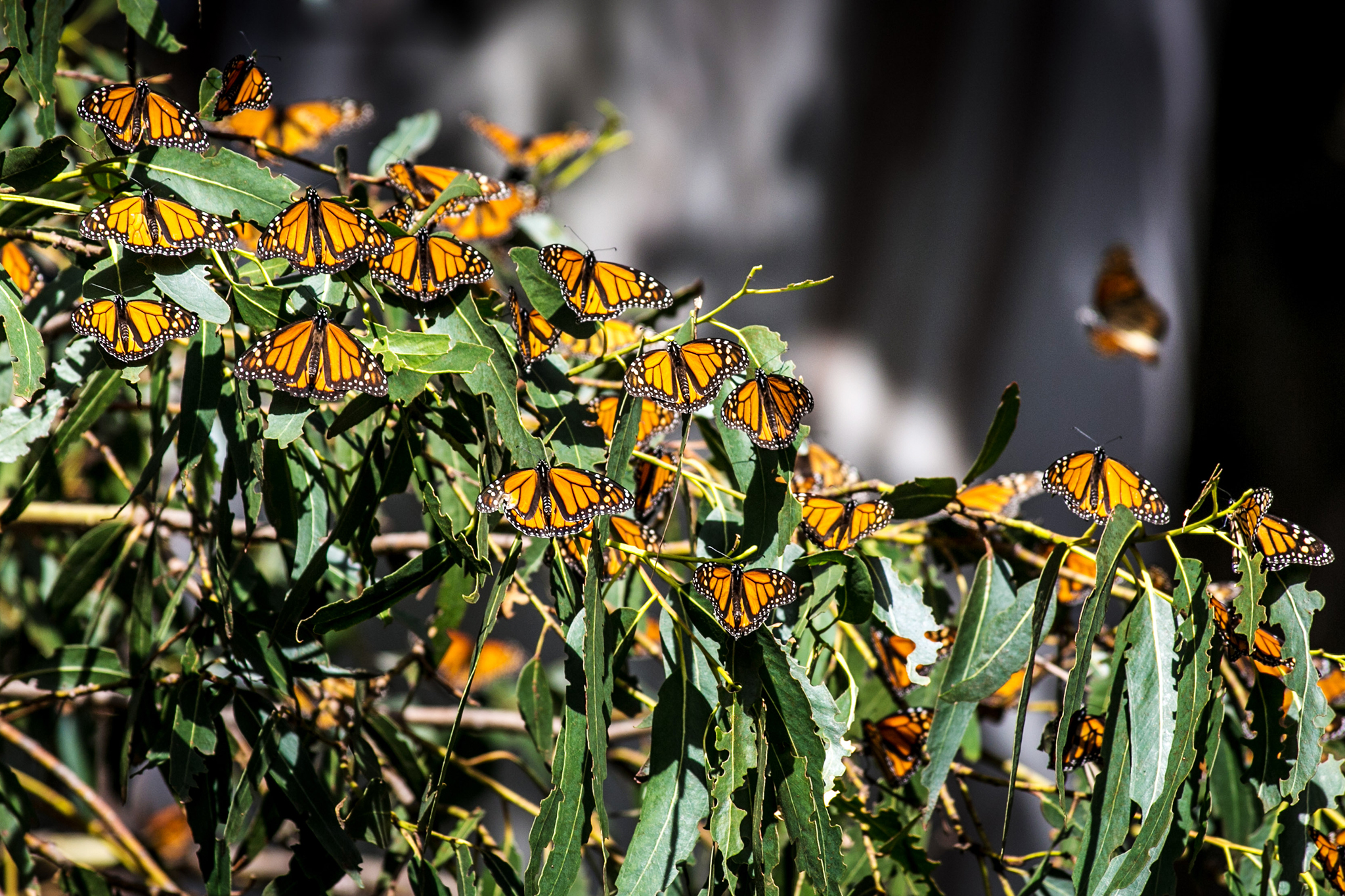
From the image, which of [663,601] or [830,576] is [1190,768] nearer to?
[830,576]

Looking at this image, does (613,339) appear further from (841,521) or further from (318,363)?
(318,363)

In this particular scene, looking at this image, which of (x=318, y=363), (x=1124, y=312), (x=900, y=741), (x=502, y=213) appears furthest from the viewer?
(x=1124, y=312)

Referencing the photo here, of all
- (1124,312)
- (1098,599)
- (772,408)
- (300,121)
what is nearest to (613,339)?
(772,408)

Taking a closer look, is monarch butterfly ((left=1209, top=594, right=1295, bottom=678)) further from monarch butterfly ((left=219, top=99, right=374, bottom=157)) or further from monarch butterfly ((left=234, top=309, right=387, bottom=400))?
monarch butterfly ((left=219, top=99, right=374, bottom=157))

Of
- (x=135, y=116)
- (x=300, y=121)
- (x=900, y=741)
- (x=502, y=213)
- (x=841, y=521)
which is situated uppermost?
(x=135, y=116)

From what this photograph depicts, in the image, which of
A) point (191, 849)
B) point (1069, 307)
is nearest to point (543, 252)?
point (1069, 307)

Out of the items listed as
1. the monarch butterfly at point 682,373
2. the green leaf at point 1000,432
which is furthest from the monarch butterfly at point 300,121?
the green leaf at point 1000,432

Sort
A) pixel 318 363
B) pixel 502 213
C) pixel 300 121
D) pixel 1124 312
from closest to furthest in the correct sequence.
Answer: pixel 318 363 < pixel 502 213 < pixel 300 121 < pixel 1124 312

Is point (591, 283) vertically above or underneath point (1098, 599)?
above
